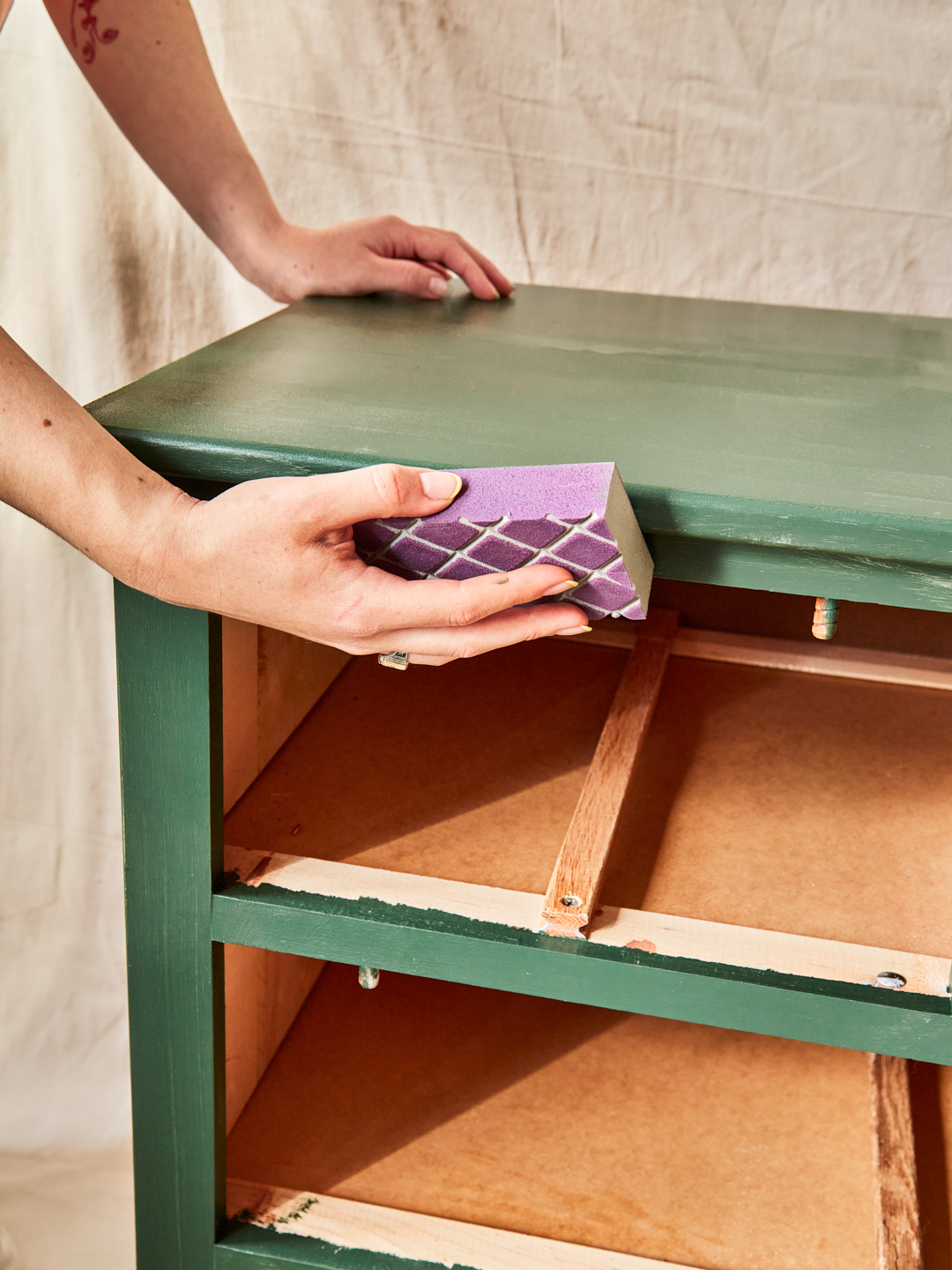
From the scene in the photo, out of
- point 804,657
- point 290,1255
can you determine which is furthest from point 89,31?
point 290,1255

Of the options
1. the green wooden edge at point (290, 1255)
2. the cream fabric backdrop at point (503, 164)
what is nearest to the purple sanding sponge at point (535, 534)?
the green wooden edge at point (290, 1255)

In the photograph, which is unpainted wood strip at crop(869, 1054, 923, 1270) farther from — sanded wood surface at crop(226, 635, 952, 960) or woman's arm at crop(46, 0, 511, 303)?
woman's arm at crop(46, 0, 511, 303)

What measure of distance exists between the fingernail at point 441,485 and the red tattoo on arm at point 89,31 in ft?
2.06

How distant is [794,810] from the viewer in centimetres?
86

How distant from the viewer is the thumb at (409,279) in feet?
3.34

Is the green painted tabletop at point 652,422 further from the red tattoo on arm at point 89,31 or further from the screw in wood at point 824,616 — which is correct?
the red tattoo on arm at point 89,31

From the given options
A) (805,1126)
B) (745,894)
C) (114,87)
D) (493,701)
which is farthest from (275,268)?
(805,1126)

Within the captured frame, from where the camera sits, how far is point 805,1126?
0.97 meters

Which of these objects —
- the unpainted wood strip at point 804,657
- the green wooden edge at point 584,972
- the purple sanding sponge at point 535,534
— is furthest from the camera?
the unpainted wood strip at point 804,657

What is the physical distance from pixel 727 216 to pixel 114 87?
0.64 meters

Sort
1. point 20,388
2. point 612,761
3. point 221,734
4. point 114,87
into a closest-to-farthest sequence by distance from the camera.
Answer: point 20,388
point 221,734
point 612,761
point 114,87

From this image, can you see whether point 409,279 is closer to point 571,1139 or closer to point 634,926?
point 634,926

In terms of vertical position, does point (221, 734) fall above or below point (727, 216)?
below

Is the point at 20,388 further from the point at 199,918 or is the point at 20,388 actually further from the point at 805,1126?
the point at 805,1126
